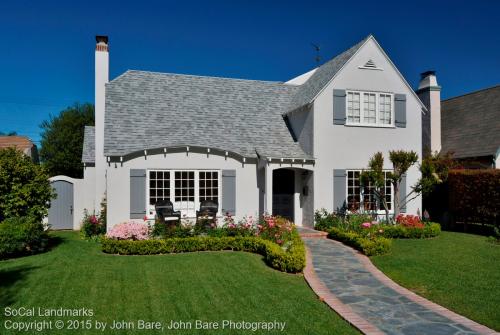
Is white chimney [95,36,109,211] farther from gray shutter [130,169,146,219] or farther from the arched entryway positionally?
the arched entryway

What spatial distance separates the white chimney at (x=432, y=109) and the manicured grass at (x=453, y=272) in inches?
362

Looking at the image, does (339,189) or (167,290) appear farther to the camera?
(339,189)

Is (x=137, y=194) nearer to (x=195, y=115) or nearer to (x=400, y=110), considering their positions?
(x=195, y=115)

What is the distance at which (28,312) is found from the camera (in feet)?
24.5

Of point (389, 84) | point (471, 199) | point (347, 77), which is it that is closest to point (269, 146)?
point (347, 77)

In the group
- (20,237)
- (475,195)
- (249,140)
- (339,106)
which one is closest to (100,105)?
(249,140)

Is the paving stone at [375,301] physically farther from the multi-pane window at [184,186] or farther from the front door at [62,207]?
the front door at [62,207]

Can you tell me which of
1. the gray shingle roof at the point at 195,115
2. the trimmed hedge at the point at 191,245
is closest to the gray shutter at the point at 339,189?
the gray shingle roof at the point at 195,115

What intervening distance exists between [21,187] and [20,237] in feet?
5.95

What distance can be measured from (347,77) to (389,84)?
6.89ft

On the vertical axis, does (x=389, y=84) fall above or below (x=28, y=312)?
above

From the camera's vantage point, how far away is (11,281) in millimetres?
9531

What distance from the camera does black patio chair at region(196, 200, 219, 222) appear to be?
15.3 m

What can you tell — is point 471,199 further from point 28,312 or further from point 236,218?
point 28,312
